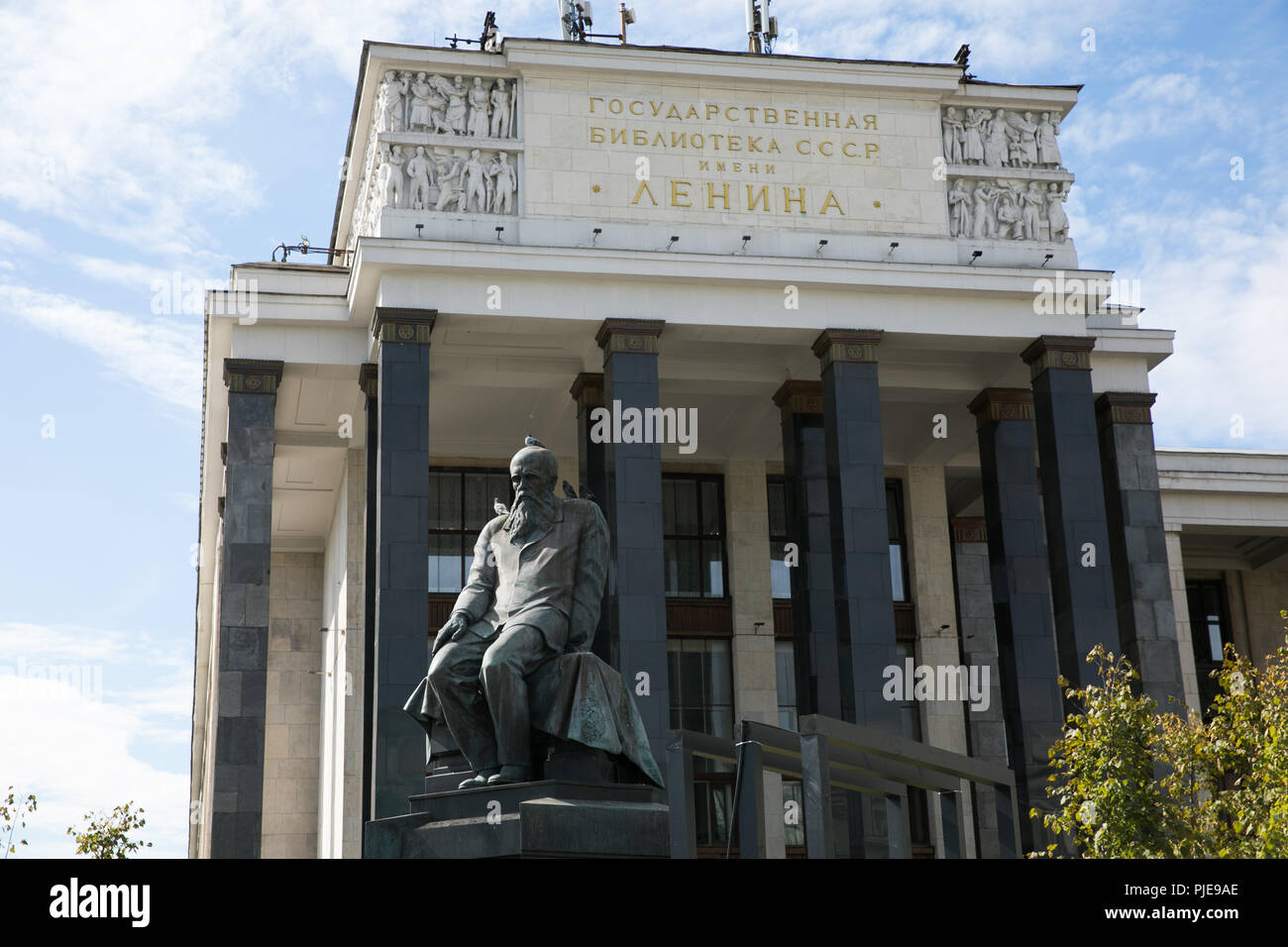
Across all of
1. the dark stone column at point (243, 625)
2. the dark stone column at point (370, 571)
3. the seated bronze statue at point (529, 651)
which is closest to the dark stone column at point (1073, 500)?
the dark stone column at point (370, 571)

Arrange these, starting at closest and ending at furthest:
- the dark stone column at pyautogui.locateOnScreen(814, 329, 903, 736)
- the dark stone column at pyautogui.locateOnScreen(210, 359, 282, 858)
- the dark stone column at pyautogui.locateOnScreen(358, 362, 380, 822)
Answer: the dark stone column at pyautogui.locateOnScreen(210, 359, 282, 858) < the dark stone column at pyautogui.locateOnScreen(814, 329, 903, 736) < the dark stone column at pyautogui.locateOnScreen(358, 362, 380, 822)

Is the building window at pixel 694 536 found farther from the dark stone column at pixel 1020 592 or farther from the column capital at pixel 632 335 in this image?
the column capital at pixel 632 335

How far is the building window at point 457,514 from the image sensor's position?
124ft

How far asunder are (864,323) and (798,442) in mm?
3488

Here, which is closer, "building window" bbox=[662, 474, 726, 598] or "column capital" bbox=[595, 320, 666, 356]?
"column capital" bbox=[595, 320, 666, 356]

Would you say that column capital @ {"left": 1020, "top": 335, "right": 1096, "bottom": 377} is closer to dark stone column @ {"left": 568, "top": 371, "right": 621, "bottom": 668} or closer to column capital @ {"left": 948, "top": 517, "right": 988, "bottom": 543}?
dark stone column @ {"left": 568, "top": 371, "right": 621, "bottom": 668}

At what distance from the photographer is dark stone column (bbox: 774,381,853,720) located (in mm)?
Result: 32719

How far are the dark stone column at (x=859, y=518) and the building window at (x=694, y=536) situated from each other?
25.1ft

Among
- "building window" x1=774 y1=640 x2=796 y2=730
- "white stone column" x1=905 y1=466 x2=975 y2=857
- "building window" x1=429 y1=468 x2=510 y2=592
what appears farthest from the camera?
"white stone column" x1=905 y1=466 x2=975 y2=857

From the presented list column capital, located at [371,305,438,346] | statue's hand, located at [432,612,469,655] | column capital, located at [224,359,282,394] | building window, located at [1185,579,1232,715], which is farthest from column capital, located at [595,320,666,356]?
building window, located at [1185,579,1232,715]

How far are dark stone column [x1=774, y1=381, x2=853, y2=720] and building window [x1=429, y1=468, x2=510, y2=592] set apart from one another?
7708mm

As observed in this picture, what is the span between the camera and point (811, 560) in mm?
33094

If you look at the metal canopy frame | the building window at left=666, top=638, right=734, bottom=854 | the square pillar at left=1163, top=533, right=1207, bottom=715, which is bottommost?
the metal canopy frame
